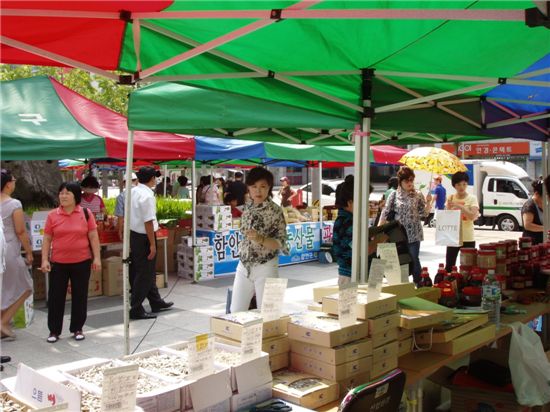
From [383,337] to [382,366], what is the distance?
0.49ft

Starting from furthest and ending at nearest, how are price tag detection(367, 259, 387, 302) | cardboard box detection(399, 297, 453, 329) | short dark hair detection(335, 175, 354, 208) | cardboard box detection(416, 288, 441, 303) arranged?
short dark hair detection(335, 175, 354, 208) → cardboard box detection(416, 288, 441, 303) → cardboard box detection(399, 297, 453, 329) → price tag detection(367, 259, 387, 302)

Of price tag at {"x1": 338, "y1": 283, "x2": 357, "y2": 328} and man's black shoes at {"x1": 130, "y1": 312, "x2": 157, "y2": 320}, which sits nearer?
price tag at {"x1": 338, "y1": 283, "x2": 357, "y2": 328}

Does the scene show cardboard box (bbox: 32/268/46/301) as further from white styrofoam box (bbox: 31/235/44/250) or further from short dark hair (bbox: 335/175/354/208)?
short dark hair (bbox: 335/175/354/208)

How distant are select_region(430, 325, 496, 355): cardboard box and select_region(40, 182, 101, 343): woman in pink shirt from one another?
4.08 metres

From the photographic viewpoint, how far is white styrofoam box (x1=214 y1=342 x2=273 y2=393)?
7.24 ft

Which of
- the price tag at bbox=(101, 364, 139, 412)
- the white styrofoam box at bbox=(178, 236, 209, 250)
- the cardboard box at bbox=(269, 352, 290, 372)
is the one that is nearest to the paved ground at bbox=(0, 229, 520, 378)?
the white styrofoam box at bbox=(178, 236, 209, 250)

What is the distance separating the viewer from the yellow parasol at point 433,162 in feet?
30.3

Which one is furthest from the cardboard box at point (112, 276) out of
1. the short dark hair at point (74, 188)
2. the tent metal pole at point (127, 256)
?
the tent metal pole at point (127, 256)

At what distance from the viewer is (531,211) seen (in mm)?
6688

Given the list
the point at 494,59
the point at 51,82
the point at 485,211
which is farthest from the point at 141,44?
the point at 485,211

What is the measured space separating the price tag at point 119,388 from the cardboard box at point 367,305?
1.30 m

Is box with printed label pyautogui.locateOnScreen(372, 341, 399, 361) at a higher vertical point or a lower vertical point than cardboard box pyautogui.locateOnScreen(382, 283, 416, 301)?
lower

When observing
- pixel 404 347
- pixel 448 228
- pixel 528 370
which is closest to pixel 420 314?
pixel 404 347

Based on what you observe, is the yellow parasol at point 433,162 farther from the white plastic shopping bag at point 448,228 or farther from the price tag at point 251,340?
the price tag at point 251,340
